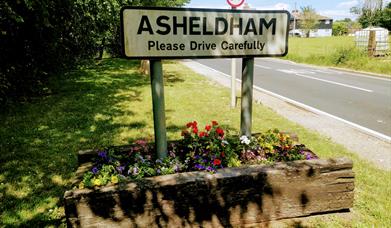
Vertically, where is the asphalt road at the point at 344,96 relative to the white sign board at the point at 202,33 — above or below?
below

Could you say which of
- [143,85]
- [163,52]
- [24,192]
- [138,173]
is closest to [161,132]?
[138,173]

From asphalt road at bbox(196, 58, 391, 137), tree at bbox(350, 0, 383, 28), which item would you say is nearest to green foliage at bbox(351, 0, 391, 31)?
tree at bbox(350, 0, 383, 28)

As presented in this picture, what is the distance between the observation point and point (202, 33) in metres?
3.21

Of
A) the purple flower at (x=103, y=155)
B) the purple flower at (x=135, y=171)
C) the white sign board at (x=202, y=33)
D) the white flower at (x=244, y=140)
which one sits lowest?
the purple flower at (x=135, y=171)

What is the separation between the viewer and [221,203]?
3.07 meters

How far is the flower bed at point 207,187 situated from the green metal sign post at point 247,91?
11.7 inches

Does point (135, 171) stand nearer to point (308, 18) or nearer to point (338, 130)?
point (338, 130)

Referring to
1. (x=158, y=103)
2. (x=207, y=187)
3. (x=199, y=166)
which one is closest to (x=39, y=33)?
(x=158, y=103)

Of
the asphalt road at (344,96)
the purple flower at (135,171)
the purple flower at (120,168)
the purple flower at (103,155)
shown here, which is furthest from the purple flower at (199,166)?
the asphalt road at (344,96)

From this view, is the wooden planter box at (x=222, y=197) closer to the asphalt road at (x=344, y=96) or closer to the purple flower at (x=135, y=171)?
the purple flower at (x=135, y=171)

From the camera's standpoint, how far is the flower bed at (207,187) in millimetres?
2855

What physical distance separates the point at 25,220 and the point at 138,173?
140 centimetres

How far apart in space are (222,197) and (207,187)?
0.19 metres

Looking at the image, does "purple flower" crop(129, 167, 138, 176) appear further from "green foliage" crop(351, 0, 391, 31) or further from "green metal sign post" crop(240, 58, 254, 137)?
"green foliage" crop(351, 0, 391, 31)
